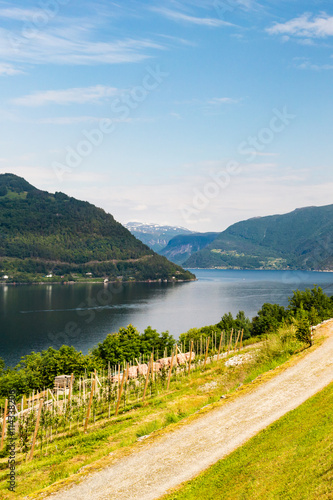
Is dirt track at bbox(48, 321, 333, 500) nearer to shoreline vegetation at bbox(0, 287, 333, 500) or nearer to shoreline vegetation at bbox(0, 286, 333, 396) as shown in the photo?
shoreline vegetation at bbox(0, 287, 333, 500)

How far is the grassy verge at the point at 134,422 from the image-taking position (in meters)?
17.1

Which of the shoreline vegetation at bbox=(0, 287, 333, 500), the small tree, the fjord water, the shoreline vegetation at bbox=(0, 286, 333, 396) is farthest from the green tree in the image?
the small tree

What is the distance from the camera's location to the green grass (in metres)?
11.3

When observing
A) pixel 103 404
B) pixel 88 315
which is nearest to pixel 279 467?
pixel 103 404

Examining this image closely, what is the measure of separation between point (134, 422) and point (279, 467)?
1192 centimetres

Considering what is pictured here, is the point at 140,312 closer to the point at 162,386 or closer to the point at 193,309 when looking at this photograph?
the point at 193,309

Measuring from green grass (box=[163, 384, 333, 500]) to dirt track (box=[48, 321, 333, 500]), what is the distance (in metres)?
0.76

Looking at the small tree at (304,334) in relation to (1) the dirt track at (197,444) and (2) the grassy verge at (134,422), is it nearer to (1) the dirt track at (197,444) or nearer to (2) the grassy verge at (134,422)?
(2) the grassy verge at (134,422)

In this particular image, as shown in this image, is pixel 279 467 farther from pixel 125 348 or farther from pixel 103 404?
pixel 125 348

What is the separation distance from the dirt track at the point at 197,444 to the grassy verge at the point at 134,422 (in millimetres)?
1202

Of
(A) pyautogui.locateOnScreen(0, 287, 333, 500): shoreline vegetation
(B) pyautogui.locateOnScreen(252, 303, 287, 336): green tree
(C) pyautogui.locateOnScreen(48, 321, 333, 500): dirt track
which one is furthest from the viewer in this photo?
(B) pyautogui.locateOnScreen(252, 303, 287, 336): green tree

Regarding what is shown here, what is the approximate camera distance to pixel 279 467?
12.8 m

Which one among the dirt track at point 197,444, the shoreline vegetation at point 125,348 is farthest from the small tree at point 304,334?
the dirt track at point 197,444

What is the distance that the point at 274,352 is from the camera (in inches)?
1205
